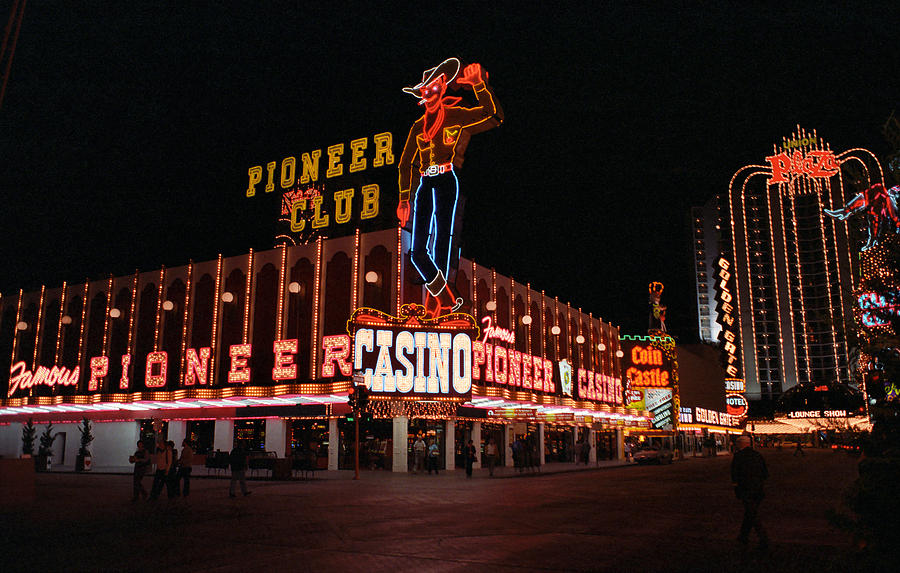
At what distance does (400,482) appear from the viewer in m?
28.4

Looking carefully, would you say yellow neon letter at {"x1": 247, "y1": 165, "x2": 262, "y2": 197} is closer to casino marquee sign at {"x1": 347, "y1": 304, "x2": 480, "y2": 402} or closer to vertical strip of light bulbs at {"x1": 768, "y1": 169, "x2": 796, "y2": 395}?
casino marquee sign at {"x1": 347, "y1": 304, "x2": 480, "y2": 402}

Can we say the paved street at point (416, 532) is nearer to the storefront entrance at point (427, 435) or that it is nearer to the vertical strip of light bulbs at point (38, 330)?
the storefront entrance at point (427, 435)

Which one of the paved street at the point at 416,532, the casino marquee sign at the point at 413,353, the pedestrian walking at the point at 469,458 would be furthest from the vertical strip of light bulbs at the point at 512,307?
the paved street at the point at 416,532

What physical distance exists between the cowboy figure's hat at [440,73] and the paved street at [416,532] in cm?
2454

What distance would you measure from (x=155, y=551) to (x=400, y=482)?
1765 cm

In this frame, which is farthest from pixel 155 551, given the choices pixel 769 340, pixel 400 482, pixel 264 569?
pixel 769 340

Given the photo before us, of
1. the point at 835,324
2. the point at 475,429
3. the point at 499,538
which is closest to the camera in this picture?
the point at 835,324

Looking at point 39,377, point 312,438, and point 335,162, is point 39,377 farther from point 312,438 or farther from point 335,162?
point 335,162

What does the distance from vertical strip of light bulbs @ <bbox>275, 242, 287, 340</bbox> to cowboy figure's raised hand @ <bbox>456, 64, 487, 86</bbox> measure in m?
13.7

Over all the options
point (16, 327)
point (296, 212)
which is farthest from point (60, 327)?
point (296, 212)

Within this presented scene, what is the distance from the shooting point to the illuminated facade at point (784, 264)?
143 metres

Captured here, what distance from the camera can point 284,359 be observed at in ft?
126

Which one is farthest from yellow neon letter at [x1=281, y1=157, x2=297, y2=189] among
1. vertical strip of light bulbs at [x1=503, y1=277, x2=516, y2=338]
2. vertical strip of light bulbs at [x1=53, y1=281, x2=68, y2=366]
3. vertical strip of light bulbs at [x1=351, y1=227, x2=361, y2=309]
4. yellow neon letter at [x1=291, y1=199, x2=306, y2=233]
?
vertical strip of light bulbs at [x1=53, y1=281, x2=68, y2=366]

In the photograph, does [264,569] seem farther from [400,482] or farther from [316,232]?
[316,232]
